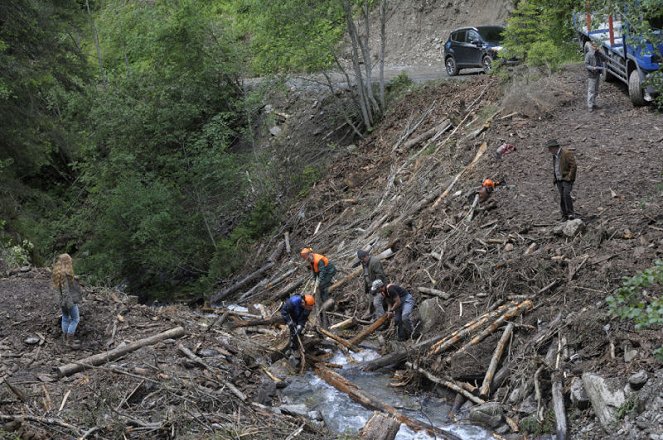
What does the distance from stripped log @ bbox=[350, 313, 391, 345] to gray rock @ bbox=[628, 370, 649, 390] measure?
5.01 metres

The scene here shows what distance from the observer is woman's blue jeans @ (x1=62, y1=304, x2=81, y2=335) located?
456 inches

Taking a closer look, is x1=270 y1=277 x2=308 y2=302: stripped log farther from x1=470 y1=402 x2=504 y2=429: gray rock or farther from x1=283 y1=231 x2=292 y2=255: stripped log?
x1=470 y1=402 x2=504 y2=429: gray rock

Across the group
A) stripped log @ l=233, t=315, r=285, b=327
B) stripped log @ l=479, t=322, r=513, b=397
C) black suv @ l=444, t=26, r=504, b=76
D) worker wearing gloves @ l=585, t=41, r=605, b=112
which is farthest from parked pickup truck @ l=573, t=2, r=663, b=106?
stripped log @ l=233, t=315, r=285, b=327

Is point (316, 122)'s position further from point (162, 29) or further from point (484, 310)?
point (484, 310)

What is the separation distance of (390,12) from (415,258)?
2307 cm

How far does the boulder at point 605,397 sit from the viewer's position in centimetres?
888

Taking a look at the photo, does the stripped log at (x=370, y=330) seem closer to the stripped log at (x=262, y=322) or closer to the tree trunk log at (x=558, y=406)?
the stripped log at (x=262, y=322)

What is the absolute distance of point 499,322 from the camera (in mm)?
11766

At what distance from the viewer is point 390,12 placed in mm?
35500

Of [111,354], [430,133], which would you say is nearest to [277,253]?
[430,133]

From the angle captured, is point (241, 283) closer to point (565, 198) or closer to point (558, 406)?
point (565, 198)

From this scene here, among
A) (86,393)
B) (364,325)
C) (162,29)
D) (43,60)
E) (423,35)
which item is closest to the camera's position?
(86,393)

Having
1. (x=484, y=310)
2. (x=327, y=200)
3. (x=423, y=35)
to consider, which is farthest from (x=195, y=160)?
(x=423, y=35)

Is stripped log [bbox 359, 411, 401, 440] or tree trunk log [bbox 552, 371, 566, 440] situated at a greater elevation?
stripped log [bbox 359, 411, 401, 440]
